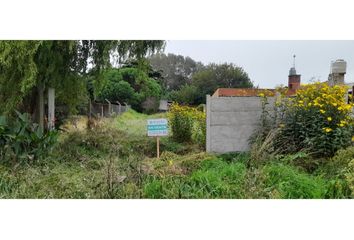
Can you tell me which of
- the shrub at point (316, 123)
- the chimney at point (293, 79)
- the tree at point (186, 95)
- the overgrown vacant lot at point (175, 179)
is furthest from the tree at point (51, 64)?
the shrub at point (316, 123)

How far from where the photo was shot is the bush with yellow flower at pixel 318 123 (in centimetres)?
501

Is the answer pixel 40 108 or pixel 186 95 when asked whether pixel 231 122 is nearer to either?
pixel 186 95

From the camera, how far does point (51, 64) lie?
6.18m

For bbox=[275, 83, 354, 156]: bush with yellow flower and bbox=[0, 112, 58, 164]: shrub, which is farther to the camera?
bbox=[275, 83, 354, 156]: bush with yellow flower

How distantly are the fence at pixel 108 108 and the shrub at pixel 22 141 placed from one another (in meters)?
3.91

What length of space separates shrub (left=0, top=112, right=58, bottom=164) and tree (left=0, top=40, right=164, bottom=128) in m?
1.14

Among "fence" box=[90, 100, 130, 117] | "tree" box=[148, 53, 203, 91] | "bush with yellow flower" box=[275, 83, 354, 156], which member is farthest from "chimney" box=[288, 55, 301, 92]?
"fence" box=[90, 100, 130, 117]

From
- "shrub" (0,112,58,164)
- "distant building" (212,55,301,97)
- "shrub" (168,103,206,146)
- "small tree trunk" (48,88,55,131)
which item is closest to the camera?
"shrub" (0,112,58,164)

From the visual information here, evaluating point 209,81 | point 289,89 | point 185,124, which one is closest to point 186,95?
point 209,81

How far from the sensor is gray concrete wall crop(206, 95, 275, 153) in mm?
5938

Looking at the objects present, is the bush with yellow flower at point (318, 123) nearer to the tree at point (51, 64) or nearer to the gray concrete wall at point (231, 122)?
the gray concrete wall at point (231, 122)

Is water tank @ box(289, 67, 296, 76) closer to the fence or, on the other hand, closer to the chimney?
the chimney

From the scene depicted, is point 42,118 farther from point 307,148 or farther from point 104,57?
point 307,148

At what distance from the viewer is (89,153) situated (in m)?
5.86
